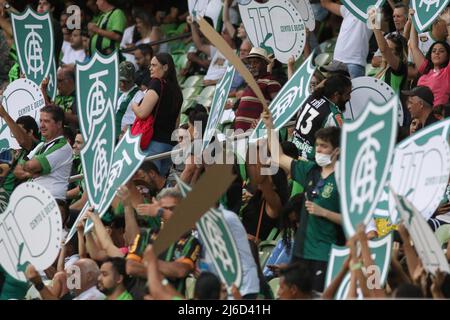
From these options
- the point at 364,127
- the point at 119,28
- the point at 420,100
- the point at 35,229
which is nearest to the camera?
the point at 364,127

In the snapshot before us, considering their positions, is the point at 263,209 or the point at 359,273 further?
the point at 263,209

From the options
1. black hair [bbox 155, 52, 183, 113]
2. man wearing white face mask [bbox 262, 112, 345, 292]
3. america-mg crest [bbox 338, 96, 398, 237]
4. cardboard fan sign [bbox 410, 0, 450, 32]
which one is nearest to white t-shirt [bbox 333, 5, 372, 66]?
cardboard fan sign [bbox 410, 0, 450, 32]

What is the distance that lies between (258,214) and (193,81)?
16.7ft

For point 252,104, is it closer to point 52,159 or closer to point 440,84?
point 440,84

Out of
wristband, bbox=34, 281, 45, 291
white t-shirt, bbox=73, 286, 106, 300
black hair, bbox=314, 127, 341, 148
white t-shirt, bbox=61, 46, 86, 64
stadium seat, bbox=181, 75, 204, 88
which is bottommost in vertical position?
stadium seat, bbox=181, 75, 204, 88

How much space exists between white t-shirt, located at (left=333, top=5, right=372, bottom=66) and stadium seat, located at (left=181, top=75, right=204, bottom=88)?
2955 mm

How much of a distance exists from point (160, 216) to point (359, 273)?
2.09 m

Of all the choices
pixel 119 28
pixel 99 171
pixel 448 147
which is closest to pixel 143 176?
pixel 99 171

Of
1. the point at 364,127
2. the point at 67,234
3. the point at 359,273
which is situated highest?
the point at 364,127

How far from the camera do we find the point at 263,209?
10672 mm

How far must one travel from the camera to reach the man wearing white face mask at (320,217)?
30.4 feet

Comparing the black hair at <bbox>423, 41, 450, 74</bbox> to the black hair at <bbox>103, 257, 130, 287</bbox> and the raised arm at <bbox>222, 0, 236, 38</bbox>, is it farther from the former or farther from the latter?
the raised arm at <bbox>222, 0, 236, 38</bbox>

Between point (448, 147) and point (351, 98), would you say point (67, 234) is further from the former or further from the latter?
point (448, 147)

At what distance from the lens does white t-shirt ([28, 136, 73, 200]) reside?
1109 centimetres
